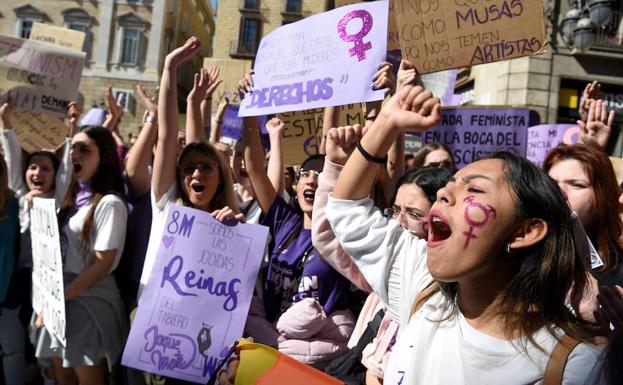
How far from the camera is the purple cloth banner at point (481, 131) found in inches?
206

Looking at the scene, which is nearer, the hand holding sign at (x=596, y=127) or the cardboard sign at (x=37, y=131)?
the hand holding sign at (x=596, y=127)

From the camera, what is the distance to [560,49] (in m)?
13.5

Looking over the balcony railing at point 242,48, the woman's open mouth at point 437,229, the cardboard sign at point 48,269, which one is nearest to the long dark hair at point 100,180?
the cardboard sign at point 48,269

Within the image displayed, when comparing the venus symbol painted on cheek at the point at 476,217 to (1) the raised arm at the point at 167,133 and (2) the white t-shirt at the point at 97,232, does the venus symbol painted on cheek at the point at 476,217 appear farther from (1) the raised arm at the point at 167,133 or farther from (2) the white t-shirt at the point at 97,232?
(2) the white t-shirt at the point at 97,232

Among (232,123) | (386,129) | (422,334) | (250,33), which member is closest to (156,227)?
(386,129)

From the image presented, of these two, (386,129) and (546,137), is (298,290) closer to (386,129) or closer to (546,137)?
(386,129)

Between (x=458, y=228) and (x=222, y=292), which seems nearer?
(x=458, y=228)

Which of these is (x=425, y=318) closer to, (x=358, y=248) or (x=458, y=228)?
(x=458, y=228)

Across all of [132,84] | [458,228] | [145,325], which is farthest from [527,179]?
[132,84]

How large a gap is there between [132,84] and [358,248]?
35375mm

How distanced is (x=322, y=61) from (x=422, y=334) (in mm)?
2082

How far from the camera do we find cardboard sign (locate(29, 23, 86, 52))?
5.90m

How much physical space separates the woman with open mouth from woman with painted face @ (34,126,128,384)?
0.35 metres

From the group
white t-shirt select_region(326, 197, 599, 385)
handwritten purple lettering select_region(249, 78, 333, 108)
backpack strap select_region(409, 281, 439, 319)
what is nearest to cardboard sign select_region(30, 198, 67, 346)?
handwritten purple lettering select_region(249, 78, 333, 108)
